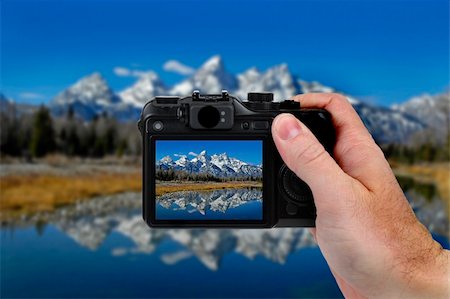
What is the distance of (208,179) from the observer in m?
1.40

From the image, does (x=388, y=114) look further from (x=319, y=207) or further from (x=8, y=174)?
(x=319, y=207)

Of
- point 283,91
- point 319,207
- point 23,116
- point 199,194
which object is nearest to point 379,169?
point 319,207

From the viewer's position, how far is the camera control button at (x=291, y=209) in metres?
1.41

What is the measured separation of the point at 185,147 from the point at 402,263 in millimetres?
571

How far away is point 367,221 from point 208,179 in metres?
0.41

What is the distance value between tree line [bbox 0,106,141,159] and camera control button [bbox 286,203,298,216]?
61.1 ft

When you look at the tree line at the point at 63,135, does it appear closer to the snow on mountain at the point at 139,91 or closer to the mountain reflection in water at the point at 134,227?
the mountain reflection in water at the point at 134,227

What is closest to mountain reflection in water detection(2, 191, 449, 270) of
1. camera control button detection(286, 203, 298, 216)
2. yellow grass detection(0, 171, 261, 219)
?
yellow grass detection(0, 171, 261, 219)

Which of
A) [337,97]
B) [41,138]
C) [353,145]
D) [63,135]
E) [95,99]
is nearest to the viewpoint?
[353,145]

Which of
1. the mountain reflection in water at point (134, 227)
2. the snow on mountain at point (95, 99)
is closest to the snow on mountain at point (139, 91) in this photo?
the snow on mountain at point (95, 99)

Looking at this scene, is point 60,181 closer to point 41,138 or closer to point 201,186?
point 41,138

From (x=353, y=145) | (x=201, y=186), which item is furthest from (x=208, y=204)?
(x=353, y=145)

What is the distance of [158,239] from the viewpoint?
2572cm

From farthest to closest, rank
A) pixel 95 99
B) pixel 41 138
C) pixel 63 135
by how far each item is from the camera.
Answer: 1. pixel 95 99
2. pixel 63 135
3. pixel 41 138
